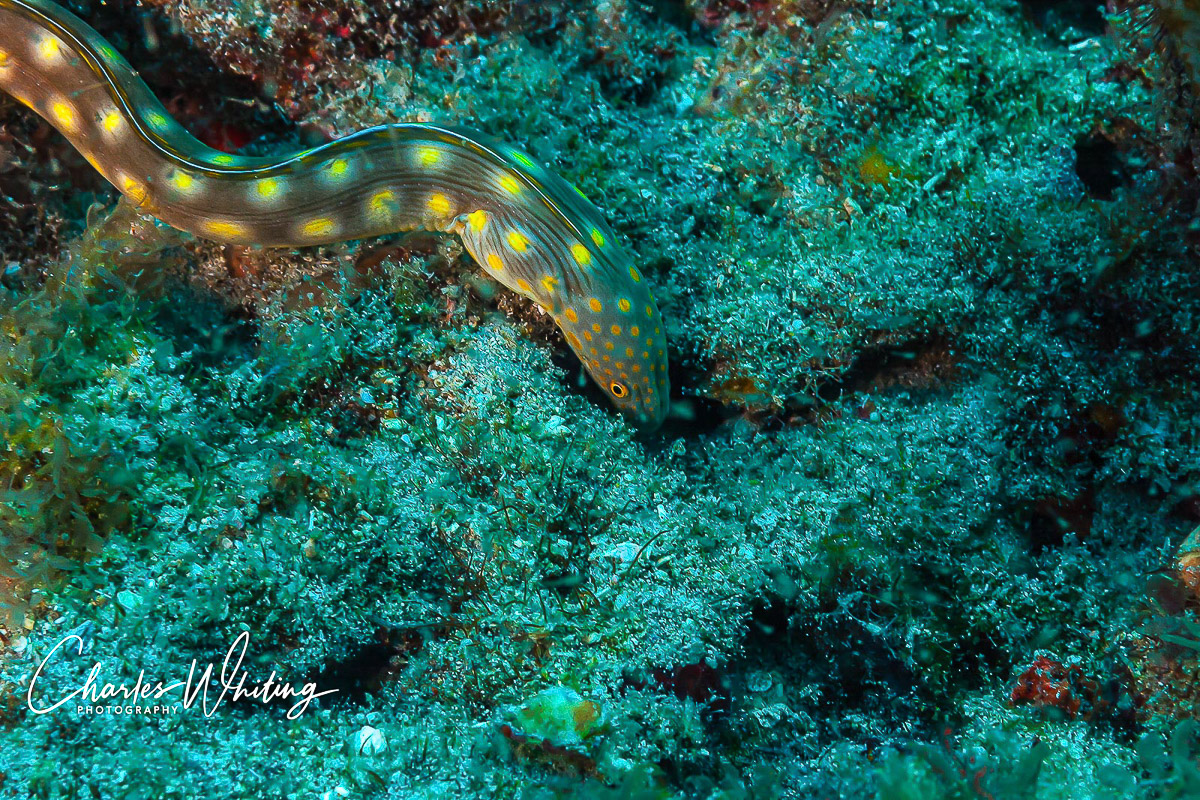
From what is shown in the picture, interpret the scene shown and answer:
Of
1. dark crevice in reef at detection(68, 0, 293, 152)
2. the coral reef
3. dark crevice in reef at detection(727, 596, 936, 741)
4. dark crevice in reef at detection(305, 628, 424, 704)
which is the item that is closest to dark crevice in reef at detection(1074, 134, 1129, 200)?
the coral reef

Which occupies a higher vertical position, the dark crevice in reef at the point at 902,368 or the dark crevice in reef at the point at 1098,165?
the dark crevice in reef at the point at 1098,165

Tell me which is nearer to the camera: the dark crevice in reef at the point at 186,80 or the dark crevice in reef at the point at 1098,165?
the dark crevice in reef at the point at 1098,165

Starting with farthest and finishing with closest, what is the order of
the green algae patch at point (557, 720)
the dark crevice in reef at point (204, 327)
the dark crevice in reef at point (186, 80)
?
the dark crevice in reef at point (186, 80) → the dark crevice in reef at point (204, 327) → the green algae patch at point (557, 720)

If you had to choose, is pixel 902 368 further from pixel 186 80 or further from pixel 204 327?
pixel 186 80

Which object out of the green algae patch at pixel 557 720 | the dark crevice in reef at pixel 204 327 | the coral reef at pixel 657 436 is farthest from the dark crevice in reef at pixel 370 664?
the dark crevice in reef at pixel 204 327

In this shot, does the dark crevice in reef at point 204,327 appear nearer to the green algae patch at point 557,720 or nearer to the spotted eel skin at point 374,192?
the spotted eel skin at point 374,192

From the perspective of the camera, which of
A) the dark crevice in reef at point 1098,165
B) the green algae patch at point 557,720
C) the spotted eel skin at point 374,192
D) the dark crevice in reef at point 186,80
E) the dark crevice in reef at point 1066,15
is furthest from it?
the dark crevice in reef at point 1066,15

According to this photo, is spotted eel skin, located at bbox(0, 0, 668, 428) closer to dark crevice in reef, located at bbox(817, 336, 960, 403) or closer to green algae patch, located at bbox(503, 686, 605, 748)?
dark crevice in reef, located at bbox(817, 336, 960, 403)

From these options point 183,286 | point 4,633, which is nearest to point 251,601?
point 4,633

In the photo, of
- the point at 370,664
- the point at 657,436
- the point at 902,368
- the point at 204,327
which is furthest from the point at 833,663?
the point at 204,327
